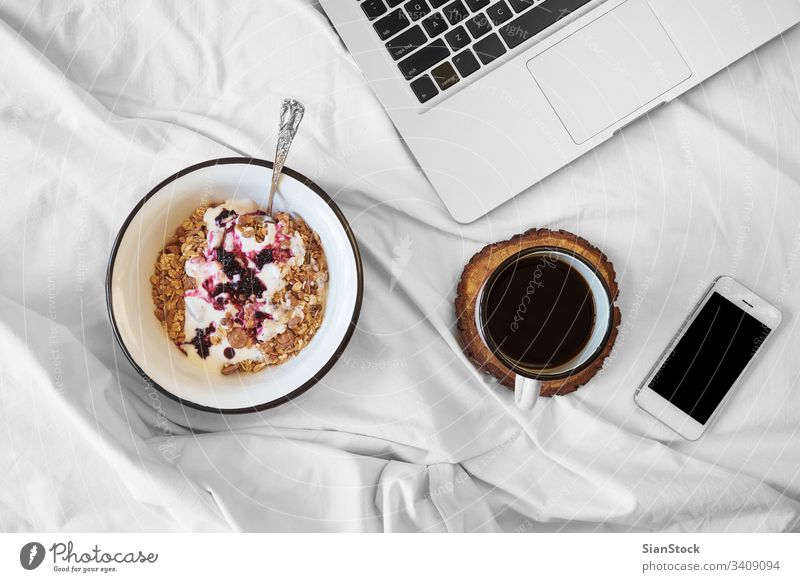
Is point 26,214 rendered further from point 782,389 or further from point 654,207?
point 782,389

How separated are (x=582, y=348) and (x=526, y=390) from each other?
0.06m

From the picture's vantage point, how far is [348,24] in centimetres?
52

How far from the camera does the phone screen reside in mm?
519

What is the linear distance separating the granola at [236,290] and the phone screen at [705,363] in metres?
0.30

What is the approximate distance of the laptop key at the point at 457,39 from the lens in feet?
1.64

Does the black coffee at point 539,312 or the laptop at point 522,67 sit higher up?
the laptop at point 522,67

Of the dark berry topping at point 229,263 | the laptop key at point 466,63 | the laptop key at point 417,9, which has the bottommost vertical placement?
the dark berry topping at point 229,263

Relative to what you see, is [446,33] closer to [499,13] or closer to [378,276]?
[499,13]

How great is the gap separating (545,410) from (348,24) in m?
0.36
